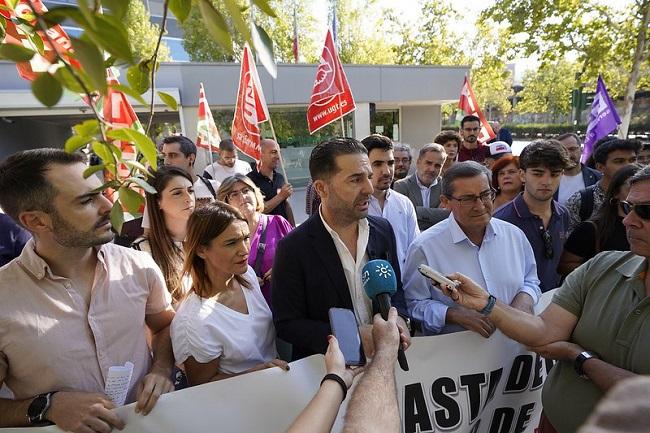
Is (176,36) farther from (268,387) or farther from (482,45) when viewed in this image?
(268,387)

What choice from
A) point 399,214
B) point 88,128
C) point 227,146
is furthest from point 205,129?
point 88,128

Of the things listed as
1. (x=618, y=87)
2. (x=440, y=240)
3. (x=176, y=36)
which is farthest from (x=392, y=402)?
(x=176, y=36)

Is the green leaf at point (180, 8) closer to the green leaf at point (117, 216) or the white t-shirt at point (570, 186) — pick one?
the green leaf at point (117, 216)

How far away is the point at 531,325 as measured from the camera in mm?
1891

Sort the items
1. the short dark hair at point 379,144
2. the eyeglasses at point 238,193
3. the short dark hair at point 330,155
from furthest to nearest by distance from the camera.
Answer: the short dark hair at point 379,144, the eyeglasses at point 238,193, the short dark hair at point 330,155

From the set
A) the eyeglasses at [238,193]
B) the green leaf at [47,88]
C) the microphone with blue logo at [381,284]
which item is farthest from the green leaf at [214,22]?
the eyeglasses at [238,193]

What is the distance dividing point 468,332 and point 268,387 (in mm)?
1044

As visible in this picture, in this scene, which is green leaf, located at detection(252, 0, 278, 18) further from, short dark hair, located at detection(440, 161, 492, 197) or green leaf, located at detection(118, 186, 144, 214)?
short dark hair, located at detection(440, 161, 492, 197)

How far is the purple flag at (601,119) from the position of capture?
6027mm

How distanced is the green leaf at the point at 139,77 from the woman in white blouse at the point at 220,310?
114 centimetres

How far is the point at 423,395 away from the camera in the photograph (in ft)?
6.65

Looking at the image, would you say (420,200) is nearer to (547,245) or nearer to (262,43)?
(547,245)

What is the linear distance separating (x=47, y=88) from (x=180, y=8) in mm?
386

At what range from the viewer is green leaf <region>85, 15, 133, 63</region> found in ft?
1.96
